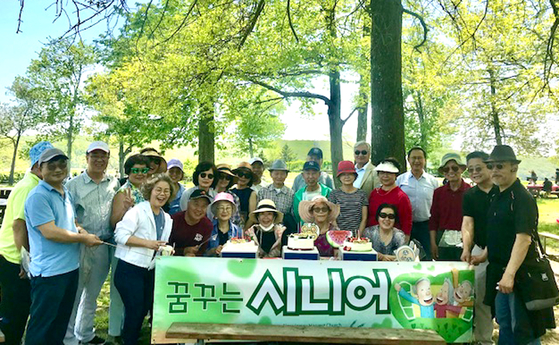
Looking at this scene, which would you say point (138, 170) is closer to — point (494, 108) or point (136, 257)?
point (136, 257)

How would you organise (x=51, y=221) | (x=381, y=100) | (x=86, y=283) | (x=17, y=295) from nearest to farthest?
(x=51, y=221) < (x=17, y=295) < (x=86, y=283) < (x=381, y=100)

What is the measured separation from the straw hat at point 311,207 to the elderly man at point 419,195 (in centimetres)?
136

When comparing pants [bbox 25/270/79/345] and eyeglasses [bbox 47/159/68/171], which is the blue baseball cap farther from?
pants [bbox 25/270/79/345]

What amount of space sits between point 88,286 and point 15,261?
990 mm

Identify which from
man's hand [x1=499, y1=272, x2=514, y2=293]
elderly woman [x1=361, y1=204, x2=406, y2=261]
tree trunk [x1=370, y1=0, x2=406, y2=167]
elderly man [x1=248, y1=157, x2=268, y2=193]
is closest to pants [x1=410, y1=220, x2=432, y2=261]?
elderly woman [x1=361, y1=204, x2=406, y2=261]

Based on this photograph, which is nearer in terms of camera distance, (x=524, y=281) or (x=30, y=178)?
(x=524, y=281)

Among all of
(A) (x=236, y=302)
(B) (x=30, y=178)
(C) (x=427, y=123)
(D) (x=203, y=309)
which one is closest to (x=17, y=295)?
(B) (x=30, y=178)

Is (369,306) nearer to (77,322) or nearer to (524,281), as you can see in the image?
(524,281)

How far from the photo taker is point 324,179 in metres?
7.01

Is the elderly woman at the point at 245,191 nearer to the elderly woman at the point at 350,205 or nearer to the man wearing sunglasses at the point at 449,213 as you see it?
the elderly woman at the point at 350,205

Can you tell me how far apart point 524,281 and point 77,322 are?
469 centimetres

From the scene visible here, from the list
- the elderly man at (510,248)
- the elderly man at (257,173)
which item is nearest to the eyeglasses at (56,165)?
the elderly man at (257,173)

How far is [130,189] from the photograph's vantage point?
4.71 m

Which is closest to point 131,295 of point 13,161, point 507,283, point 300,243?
point 300,243
